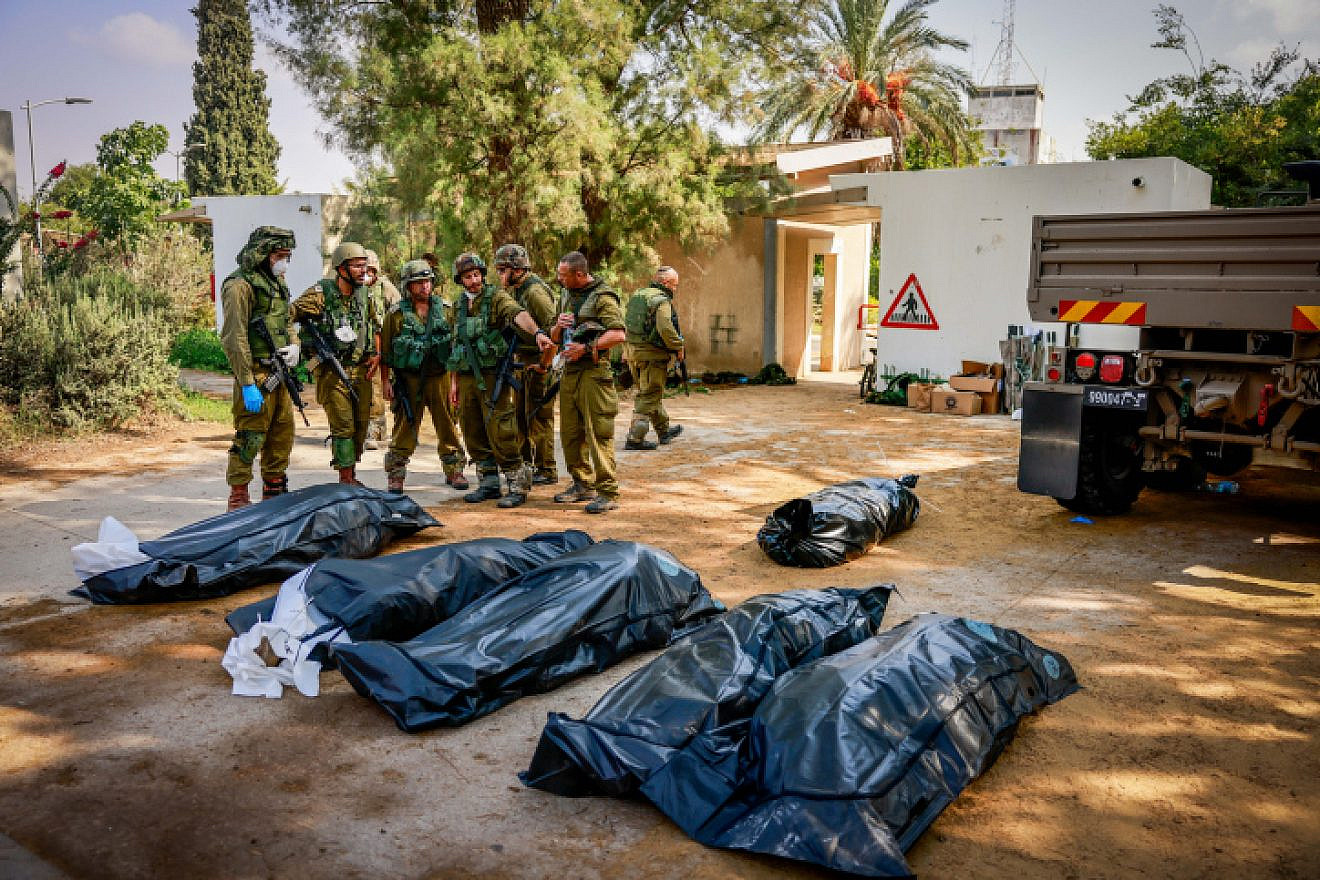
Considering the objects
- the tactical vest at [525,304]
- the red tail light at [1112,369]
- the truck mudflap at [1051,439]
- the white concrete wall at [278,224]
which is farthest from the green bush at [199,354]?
the red tail light at [1112,369]

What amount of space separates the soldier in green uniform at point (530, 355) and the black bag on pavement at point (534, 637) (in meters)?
3.27

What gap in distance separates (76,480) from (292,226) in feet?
35.2

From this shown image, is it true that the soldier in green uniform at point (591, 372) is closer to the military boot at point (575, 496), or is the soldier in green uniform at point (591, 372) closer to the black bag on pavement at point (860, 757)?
the military boot at point (575, 496)

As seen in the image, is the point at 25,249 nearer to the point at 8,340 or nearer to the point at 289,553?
the point at 8,340

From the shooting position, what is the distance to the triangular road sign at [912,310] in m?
13.8

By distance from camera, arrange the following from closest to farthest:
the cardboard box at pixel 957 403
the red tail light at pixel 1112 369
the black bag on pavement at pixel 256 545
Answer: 1. the black bag on pavement at pixel 256 545
2. the red tail light at pixel 1112 369
3. the cardboard box at pixel 957 403

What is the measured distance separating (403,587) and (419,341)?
3437 millimetres

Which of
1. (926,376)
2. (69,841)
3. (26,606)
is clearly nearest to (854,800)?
(69,841)

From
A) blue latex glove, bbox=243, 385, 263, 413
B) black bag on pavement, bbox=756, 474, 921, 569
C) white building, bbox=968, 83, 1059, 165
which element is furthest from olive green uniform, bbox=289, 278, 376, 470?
white building, bbox=968, 83, 1059, 165

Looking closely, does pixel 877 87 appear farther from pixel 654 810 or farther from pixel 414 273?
pixel 654 810

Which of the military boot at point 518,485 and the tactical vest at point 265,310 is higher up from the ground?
the tactical vest at point 265,310

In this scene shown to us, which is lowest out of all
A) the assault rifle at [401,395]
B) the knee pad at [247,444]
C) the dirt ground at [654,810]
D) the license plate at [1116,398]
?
the dirt ground at [654,810]

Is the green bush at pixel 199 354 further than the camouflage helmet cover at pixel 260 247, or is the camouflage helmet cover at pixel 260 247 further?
A: the green bush at pixel 199 354

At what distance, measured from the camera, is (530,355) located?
772 centimetres
